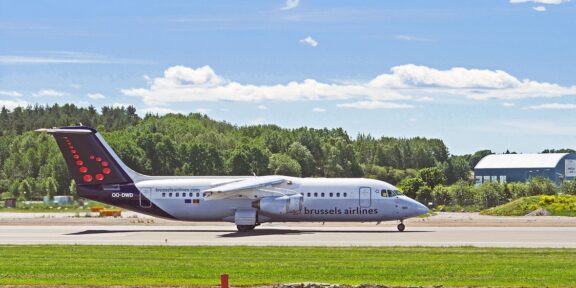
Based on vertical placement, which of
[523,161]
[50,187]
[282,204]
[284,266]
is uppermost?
[523,161]

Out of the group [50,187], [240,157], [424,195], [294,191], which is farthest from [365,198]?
[240,157]

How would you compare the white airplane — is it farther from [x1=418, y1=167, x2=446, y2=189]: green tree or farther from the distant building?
the distant building

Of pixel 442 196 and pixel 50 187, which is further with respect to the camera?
pixel 50 187

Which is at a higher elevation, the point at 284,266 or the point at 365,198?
the point at 365,198

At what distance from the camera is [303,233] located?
54594 mm

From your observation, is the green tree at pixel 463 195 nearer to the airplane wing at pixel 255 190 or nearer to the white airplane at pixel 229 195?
the white airplane at pixel 229 195

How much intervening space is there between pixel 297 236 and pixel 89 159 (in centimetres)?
1512

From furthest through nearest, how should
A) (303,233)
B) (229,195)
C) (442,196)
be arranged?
(442,196) → (229,195) → (303,233)

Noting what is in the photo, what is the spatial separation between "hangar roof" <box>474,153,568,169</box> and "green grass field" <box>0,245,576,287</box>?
128818mm

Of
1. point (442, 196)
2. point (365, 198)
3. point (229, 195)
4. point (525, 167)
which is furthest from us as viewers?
point (525, 167)

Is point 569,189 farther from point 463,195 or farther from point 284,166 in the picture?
point 284,166

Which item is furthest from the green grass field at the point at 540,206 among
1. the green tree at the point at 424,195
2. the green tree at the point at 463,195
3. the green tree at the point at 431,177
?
the green tree at the point at 431,177

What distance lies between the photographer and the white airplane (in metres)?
57.6

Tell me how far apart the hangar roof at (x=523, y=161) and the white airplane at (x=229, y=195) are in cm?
11173
